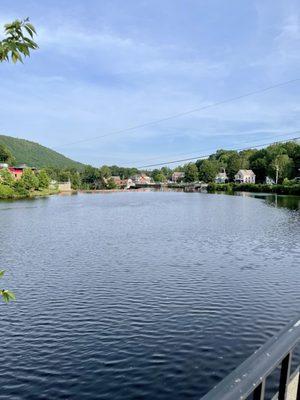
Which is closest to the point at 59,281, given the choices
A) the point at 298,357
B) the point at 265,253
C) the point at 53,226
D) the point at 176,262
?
the point at 176,262

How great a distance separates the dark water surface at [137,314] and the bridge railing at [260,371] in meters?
9.28

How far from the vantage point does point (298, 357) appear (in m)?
12.5

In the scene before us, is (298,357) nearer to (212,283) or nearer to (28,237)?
(212,283)

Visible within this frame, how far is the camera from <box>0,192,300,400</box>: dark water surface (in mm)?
11492

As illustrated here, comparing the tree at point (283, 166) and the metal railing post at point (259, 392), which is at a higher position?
the tree at point (283, 166)

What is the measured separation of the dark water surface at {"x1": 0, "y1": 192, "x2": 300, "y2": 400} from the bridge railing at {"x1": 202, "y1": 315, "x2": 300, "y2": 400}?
928 centimetres

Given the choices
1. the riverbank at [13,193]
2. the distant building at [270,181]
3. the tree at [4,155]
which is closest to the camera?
the riverbank at [13,193]

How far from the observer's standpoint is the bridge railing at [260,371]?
180 centimetres

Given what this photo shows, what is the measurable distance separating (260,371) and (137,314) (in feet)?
49.6

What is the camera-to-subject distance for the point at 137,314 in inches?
650

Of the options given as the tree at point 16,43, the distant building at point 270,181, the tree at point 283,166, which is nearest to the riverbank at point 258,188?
the tree at point 283,166

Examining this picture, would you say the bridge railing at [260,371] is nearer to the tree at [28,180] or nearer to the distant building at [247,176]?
the tree at [28,180]

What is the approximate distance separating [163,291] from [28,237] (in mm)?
23250

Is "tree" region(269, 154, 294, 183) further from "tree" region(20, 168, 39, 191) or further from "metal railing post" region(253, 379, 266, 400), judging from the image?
"metal railing post" region(253, 379, 266, 400)
